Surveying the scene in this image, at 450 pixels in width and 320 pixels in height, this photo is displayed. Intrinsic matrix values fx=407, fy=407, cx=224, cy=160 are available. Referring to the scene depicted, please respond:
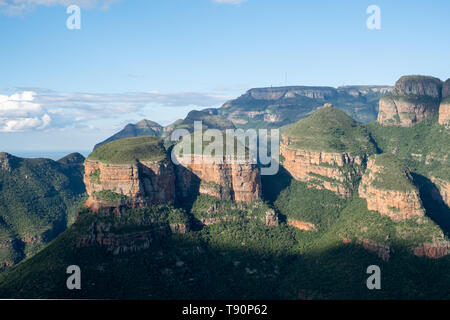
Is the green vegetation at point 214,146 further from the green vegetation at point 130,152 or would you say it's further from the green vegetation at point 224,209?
the green vegetation at point 224,209

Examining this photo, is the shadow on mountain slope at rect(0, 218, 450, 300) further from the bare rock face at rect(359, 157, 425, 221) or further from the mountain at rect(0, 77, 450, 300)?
the bare rock face at rect(359, 157, 425, 221)

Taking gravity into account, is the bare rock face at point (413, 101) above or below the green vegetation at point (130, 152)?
above

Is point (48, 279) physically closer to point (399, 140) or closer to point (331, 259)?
point (331, 259)

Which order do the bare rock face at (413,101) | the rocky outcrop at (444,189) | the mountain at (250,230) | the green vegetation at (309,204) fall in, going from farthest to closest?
the bare rock face at (413,101) < the rocky outcrop at (444,189) < the green vegetation at (309,204) < the mountain at (250,230)

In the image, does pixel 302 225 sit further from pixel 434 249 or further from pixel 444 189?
pixel 444 189

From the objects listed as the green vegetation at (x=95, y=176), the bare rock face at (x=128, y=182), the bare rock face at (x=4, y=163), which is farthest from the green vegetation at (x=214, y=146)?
the bare rock face at (x=4, y=163)
